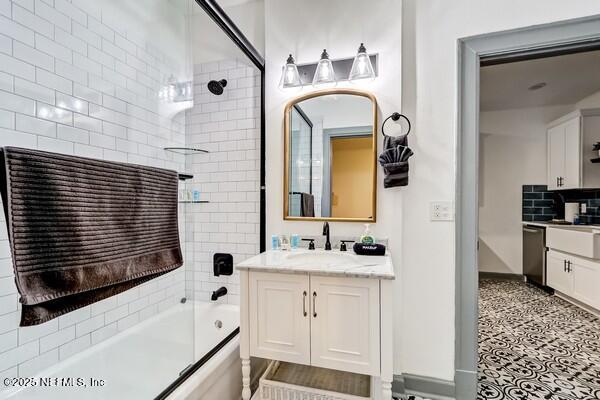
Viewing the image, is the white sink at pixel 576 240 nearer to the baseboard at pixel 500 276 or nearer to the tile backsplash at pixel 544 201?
the tile backsplash at pixel 544 201

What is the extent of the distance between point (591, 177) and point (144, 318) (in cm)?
500

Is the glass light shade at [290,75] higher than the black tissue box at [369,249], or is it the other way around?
the glass light shade at [290,75]

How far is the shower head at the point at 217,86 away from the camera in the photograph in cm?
233

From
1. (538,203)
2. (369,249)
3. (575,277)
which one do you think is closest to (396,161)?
(369,249)

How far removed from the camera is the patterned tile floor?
70.1 inches

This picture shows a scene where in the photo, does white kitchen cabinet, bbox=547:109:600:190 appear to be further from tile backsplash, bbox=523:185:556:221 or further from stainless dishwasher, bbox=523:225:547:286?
stainless dishwasher, bbox=523:225:547:286

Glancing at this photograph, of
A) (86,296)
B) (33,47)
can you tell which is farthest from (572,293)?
(33,47)

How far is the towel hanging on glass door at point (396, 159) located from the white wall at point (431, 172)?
13cm

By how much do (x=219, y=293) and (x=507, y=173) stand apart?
4459 mm

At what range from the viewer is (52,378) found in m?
1.43

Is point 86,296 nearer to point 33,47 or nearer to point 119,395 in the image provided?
point 119,395

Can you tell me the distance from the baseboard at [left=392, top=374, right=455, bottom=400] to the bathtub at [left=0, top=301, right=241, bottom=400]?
97cm

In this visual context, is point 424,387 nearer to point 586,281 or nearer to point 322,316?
point 322,316

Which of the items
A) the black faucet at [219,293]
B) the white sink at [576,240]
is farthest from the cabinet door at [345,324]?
the white sink at [576,240]
